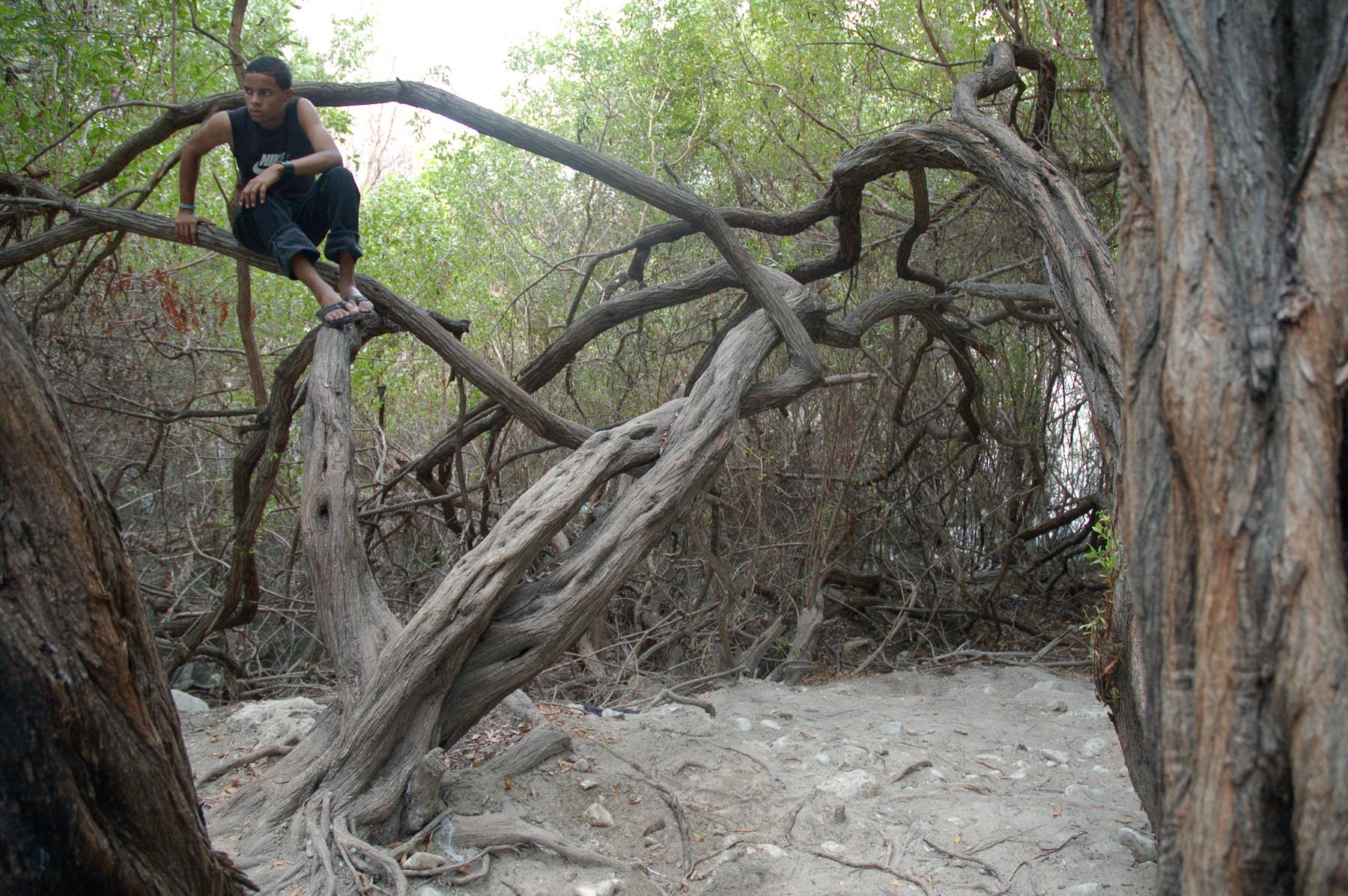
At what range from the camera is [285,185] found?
358cm

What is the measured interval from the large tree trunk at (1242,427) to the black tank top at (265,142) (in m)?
2.94

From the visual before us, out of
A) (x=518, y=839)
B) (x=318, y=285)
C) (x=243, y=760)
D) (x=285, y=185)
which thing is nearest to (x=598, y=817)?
(x=518, y=839)

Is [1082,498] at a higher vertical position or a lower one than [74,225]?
lower

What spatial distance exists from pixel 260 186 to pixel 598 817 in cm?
234

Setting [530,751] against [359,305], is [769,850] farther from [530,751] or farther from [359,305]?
[359,305]

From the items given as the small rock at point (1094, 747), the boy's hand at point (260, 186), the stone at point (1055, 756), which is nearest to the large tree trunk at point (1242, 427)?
the stone at point (1055, 756)

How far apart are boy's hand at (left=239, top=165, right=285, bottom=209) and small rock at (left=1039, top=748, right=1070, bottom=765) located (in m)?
3.39

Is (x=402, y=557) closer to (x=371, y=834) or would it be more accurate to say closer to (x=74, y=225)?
(x=74, y=225)

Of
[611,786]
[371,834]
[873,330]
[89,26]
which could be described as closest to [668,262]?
[873,330]

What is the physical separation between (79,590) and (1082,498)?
19.1 feet

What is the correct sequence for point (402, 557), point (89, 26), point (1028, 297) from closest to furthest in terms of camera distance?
point (1028, 297) → point (89, 26) → point (402, 557)

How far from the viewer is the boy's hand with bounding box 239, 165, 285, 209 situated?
337 centimetres

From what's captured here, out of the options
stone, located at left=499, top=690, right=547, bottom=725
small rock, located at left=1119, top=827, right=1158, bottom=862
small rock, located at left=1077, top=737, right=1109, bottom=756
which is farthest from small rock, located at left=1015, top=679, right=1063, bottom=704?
stone, located at left=499, top=690, right=547, bottom=725

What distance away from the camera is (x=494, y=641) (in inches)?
113
